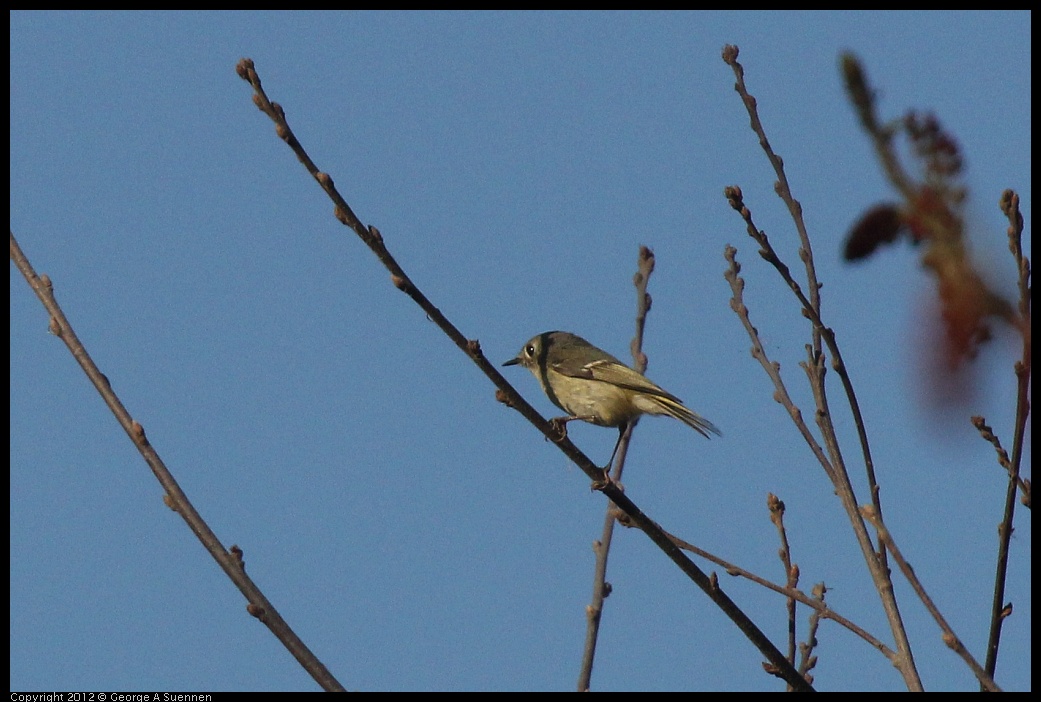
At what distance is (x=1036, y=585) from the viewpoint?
2209mm

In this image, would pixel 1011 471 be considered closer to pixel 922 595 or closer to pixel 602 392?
pixel 922 595

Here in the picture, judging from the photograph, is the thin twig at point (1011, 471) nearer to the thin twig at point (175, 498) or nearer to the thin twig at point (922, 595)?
the thin twig at point (922, 595)

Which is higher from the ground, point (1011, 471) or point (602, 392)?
point (602, 392)

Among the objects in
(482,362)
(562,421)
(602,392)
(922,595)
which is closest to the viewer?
(922,595)

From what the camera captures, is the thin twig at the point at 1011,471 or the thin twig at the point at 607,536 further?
the thin twig at the point at 607,536

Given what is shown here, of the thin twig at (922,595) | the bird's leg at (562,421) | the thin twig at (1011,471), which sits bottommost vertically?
the thin twig at (922,595)

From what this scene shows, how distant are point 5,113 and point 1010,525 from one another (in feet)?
11.5

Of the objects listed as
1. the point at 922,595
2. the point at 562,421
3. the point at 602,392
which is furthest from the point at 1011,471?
the point at 602,392

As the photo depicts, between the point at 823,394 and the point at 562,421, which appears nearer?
the point at 823,394

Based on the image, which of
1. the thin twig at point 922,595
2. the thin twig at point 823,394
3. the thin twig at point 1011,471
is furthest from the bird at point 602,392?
the thin twig at point 922,595

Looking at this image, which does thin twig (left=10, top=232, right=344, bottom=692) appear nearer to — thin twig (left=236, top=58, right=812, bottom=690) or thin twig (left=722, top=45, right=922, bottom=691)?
thin twig (left=236, top=58, right=812, bottom=690)

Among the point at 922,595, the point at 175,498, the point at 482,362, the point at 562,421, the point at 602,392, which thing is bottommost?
the point at 922,595

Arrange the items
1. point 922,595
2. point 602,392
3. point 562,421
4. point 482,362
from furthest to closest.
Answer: point 602,392 < point 562,421 < point 482,362 < point 922,595
